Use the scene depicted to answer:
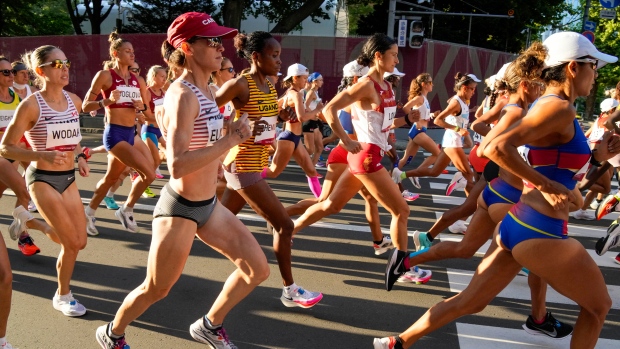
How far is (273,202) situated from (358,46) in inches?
606

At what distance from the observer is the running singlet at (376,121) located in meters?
5.41

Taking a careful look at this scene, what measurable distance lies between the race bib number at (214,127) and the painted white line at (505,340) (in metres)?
2.24

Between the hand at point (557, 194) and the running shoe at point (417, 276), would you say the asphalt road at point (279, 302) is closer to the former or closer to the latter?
the running shoe at point (417, 276)

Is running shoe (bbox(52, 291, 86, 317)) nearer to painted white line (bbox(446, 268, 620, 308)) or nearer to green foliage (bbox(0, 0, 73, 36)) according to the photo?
painted white line (bbox(446, 268, 620, 308))

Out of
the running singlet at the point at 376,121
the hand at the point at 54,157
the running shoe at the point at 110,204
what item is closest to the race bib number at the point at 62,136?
the hand at the point at 54,157

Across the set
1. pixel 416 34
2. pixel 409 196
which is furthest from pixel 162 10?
pixel 409 196

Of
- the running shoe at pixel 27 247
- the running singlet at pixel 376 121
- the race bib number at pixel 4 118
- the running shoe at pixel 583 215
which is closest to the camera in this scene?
the running singlet at pixel 376 121

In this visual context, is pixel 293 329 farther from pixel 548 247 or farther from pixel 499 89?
pixel 499 89

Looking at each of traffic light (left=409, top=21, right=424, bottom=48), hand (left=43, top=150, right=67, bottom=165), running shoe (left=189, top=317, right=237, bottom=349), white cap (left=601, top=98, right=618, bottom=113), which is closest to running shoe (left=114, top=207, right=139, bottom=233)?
hand (left=43, top=150, right=67, bottom=165)

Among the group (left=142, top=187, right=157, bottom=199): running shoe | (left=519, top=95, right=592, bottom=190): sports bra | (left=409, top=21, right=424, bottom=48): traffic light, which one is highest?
(left=409, top=21, right=424, bottom=48): traffic light

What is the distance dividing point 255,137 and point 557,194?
2.38 meters

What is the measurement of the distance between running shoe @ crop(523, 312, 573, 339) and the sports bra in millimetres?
1623

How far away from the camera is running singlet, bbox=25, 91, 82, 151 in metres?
4.51

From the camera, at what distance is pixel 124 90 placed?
722 centimetres
